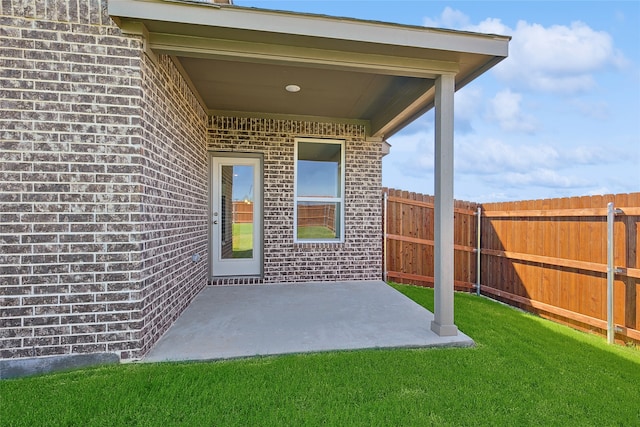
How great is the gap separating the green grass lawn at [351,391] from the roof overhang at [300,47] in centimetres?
279

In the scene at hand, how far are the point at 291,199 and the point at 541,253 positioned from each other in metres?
3.97

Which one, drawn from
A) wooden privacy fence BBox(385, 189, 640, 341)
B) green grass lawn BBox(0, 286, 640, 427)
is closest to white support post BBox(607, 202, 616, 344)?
wooden privacy fence BBox(385, 189, 640, 341)

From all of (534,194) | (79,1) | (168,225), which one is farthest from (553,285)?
(79,1)

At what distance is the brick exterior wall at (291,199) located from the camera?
18.9 feet

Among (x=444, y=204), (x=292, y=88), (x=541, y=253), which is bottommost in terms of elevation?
(x=541, y=253)

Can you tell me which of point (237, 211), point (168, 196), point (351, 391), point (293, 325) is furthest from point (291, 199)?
point (351, 391)

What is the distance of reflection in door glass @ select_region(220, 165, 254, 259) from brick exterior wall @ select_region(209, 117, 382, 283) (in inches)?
12.9

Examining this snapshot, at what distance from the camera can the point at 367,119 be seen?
238 inches

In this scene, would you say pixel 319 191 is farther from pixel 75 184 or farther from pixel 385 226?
pixel 75 184

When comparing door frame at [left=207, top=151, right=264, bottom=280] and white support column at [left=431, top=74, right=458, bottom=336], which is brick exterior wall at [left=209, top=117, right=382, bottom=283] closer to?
door frame at [left=207, top=151, right=264, bottom=280]

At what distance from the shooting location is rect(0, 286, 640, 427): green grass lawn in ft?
6.83

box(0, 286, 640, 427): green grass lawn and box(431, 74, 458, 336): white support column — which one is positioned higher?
box(431, 74, 458, 336): white support column

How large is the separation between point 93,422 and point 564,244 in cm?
524

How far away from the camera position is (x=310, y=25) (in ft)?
9.50
